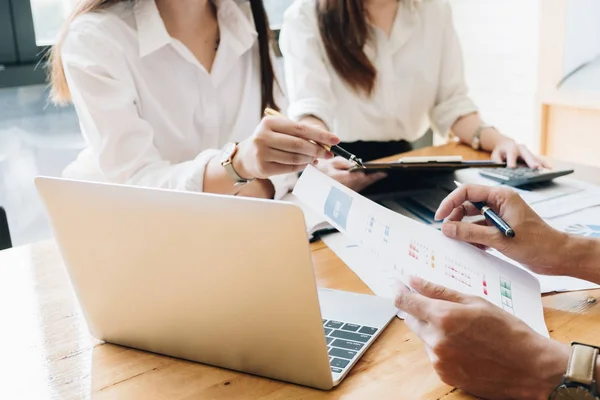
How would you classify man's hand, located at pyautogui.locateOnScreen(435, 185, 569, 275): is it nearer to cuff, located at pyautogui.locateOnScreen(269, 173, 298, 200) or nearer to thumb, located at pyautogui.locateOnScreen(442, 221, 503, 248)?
thumb, located at pyautogui.locateOnScreen(442, 221, 503, 248)

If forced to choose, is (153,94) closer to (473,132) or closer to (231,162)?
(231,162)

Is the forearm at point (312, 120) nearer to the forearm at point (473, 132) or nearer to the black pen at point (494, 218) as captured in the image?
the forearm at point (473, 132)

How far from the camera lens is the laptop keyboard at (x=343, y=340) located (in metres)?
0.80

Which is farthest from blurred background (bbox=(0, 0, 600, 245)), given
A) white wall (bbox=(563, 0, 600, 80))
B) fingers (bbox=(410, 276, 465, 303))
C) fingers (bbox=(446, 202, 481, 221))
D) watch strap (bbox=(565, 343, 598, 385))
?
watch strap (bbox=(565, 343, 598, 385))

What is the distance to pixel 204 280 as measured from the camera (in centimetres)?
77

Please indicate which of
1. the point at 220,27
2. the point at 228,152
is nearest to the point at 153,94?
the point at 220,27

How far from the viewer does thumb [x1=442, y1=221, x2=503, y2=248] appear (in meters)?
0.95

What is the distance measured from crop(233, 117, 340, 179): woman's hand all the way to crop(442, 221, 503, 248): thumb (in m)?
0.23

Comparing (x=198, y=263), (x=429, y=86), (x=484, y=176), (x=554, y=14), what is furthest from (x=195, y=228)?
(x=554, y=14)

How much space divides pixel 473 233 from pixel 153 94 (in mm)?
885

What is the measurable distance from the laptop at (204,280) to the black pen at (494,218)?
8.1 inches

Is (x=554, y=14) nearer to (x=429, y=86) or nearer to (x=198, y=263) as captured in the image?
(x=429, y=86)

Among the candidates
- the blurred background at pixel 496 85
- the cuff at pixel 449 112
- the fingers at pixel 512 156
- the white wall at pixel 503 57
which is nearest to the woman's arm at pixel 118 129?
the fingers at pixel 512 156

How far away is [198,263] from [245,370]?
15 centimetres
